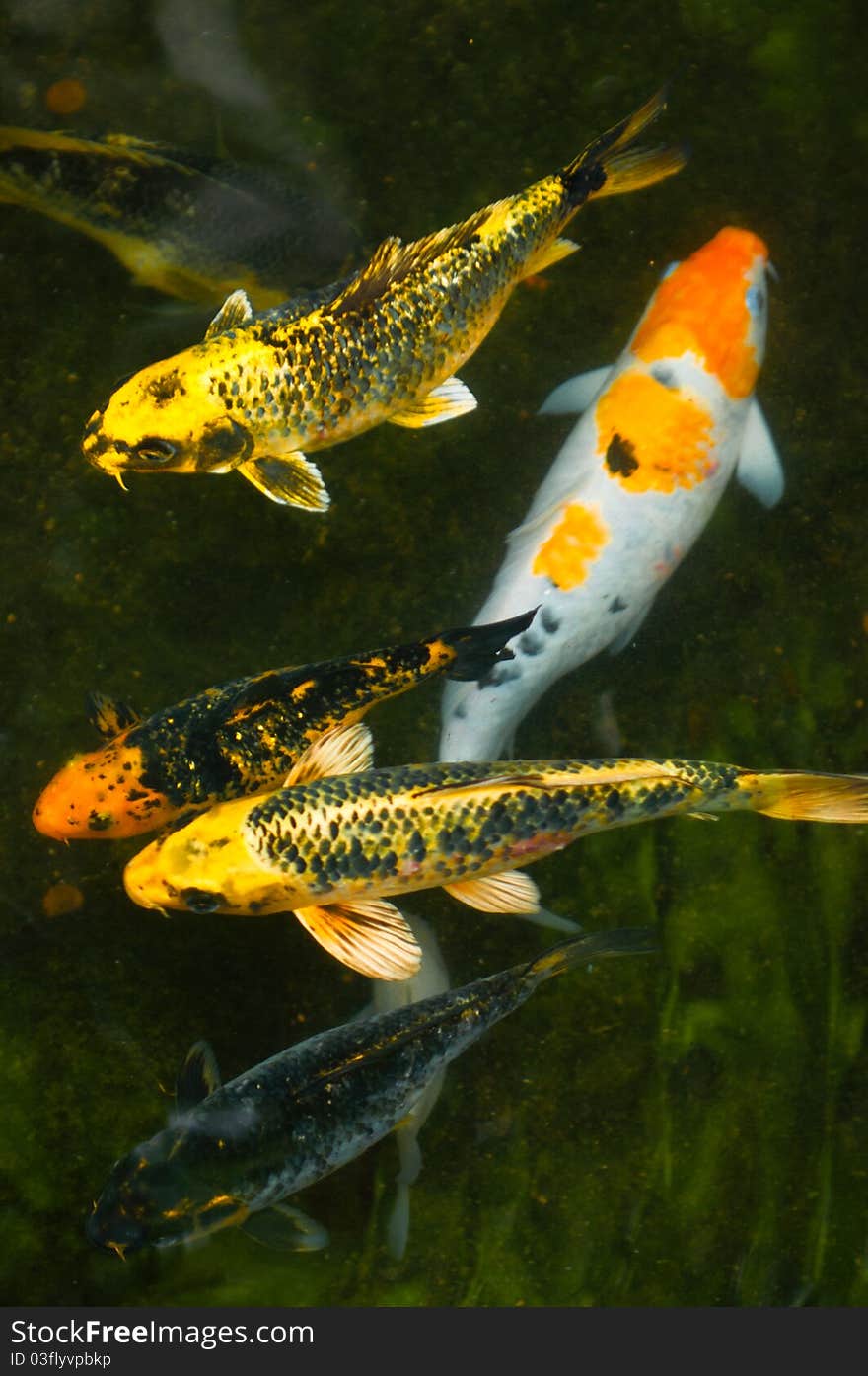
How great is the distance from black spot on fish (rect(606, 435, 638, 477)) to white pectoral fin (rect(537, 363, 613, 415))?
0.99ft

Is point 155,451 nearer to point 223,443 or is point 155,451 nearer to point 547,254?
point 223,443

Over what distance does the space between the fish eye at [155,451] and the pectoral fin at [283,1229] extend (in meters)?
1.98

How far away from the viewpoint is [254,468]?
3086mm

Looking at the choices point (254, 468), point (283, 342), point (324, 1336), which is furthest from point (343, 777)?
point (324, 1336)

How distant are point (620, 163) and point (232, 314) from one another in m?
1.21

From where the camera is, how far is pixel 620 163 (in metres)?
3.35

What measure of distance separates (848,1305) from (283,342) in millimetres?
3328

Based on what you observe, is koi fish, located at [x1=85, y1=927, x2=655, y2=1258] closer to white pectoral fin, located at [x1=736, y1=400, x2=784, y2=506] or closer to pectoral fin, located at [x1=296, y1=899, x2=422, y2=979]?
pectoral fin, located at [x1=296, y1=899, x2=422, y2=979]

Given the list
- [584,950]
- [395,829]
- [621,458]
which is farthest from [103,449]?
[584,950]

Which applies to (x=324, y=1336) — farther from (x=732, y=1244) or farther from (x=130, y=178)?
(x=130, y=178)

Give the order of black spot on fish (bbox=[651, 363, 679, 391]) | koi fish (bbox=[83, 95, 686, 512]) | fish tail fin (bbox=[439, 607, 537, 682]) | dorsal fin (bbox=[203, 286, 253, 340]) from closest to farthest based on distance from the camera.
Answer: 1. koi fish (bbox=[83, 95, 686, 512])
2. dorsal fin (bbox=[203, 286, 253, 340])
3. fish tail fin (bbox=[439, 607, 537, 682])
4. black spot on fish (bbox=[651, 363, 679, 391])

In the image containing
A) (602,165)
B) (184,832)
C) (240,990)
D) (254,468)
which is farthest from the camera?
(240,990)

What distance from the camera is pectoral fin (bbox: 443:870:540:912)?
3064 mm

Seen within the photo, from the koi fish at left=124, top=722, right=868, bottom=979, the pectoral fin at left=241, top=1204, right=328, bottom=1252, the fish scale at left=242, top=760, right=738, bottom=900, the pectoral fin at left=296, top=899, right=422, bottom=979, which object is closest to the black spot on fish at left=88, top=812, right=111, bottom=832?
the koi fish at left=124, top=722, right=868, bottom=979
